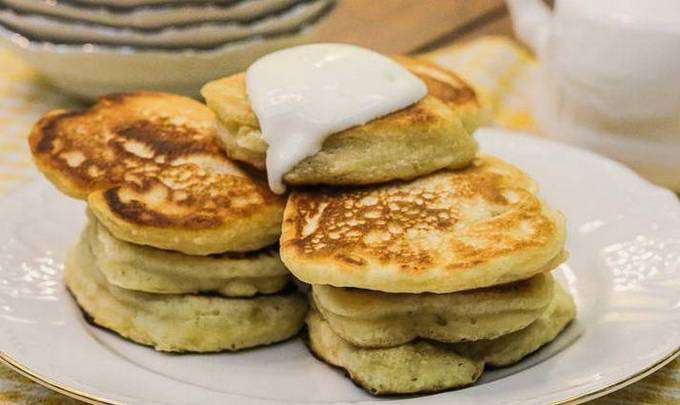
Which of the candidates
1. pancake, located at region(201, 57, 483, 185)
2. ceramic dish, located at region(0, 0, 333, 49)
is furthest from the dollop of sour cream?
ceramic dish, located at region(0, 0, 333, 49)

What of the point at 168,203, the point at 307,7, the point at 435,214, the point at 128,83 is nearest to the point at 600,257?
the point at 435,214

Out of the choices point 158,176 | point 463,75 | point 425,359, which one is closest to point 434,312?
point 425,359

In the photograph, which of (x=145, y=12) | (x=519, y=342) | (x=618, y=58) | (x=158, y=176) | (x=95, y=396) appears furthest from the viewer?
(x=145, y=12)

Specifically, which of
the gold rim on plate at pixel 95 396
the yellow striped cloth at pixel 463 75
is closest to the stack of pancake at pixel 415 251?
the gold rim on plate at pixel 95 396

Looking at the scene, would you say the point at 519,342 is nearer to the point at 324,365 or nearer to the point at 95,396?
the point at 324,365

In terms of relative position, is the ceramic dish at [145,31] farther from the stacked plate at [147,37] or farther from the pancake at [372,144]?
the pancake at [372,144]

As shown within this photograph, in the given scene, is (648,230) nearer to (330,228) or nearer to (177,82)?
(330,228)
